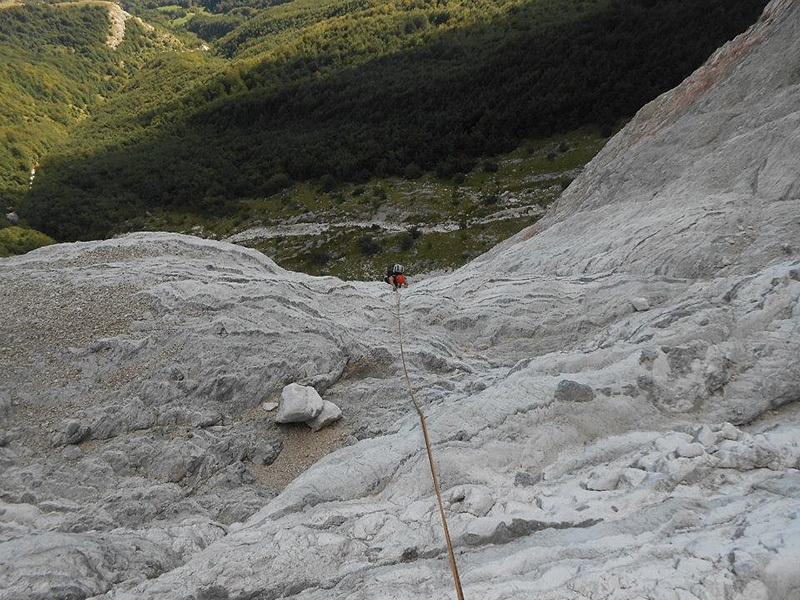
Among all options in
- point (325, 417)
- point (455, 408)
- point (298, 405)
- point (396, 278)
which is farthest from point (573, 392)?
point (396, 278)

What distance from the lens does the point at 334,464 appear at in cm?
1252

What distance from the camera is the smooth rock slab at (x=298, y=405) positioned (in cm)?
1508

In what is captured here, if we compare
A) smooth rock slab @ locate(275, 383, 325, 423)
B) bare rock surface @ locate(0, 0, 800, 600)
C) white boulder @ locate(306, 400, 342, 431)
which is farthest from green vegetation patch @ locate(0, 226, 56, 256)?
white boulder @ locate(306, 400, 342, 431)

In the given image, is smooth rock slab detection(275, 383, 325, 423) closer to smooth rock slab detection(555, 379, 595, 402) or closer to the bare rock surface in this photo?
the bare rock surface

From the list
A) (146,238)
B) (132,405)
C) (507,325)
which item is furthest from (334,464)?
(146,238)

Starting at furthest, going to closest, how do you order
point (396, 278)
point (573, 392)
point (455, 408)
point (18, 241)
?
point (18, 241) → point (396, 278) → point (455, 408) → point (573, 392)

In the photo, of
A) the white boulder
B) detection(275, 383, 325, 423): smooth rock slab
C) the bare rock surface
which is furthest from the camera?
the white boulder

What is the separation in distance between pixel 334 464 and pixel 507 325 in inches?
344

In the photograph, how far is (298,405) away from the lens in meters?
15.1

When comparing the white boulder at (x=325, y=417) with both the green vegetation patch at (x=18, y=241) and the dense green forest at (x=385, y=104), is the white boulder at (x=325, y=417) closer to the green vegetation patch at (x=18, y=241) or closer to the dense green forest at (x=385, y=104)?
the dense green forest at (x=385, y=104)

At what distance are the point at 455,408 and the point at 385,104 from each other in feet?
395

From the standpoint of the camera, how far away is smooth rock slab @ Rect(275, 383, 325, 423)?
1508 centimetres

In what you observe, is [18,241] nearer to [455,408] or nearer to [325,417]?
[325,417]

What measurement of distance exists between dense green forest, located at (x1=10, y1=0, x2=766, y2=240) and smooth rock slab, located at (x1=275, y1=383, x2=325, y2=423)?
84.0 meters
